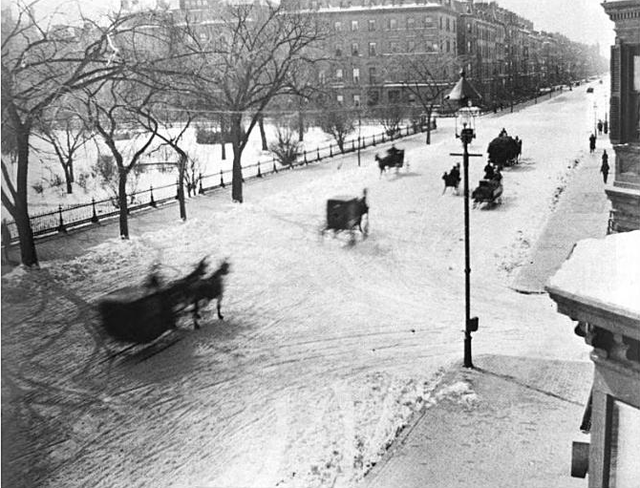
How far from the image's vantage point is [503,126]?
20.6 ft

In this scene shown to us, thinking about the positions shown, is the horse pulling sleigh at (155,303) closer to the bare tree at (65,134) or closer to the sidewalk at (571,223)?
the bare tree at (65,134)

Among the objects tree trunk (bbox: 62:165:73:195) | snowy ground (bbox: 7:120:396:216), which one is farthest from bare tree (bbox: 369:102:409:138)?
tree trunk (bbox: 62:165:73:195)

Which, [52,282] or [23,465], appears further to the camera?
[52,282]

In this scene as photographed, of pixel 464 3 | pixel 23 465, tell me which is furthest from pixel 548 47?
pixel 23 465

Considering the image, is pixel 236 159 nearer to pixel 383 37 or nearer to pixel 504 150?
pixel 383 37

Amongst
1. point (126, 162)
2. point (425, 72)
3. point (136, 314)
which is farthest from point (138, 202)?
point (425, 72)

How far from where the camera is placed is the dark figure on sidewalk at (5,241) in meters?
4.44

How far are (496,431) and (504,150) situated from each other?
11.6ft

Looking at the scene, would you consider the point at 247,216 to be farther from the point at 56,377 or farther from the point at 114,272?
the point at 56,377

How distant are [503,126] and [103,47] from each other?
11.0 feet

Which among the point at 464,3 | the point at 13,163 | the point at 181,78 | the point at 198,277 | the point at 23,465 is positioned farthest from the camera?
the point at 198,277

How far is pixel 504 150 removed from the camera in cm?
694

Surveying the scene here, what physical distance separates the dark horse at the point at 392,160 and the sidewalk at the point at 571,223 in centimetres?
297

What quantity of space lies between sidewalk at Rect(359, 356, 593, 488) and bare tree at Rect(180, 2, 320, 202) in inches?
140
